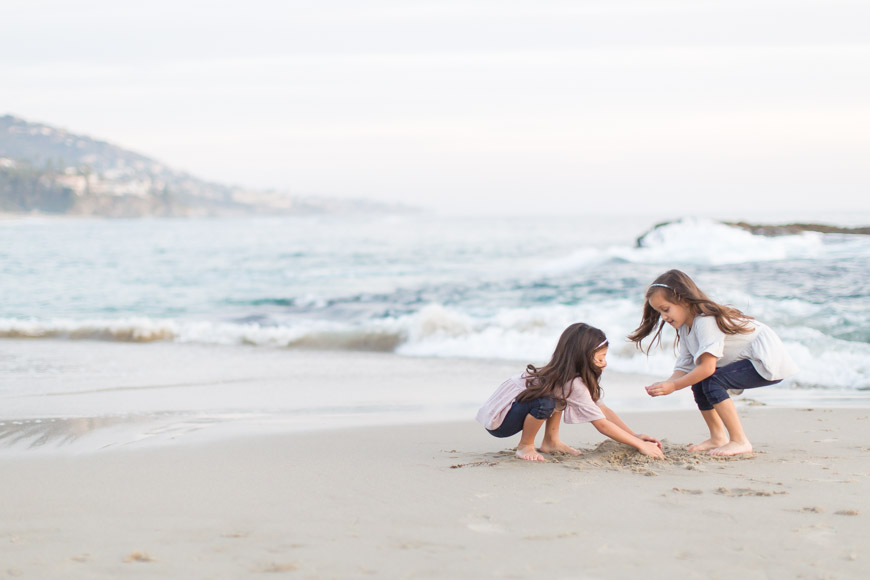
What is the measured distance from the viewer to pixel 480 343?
30.9 ft

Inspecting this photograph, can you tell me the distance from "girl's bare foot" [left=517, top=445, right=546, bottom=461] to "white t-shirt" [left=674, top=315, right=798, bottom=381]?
1002 mm

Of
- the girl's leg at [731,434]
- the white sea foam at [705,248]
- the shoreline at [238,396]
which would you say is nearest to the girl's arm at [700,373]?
the girl's leg at [731,434]

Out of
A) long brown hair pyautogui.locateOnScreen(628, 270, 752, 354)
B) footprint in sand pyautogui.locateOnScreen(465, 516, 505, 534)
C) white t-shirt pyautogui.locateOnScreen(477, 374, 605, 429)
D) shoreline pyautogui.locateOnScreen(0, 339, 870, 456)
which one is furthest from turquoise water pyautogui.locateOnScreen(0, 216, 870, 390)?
footprint in sand pyautogui.locateOnScreen(465, 516, 505, 534)

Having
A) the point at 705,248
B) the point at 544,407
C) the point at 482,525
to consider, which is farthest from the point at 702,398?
the point at 705,248

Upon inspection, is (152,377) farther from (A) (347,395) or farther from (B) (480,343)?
(B) (480,343)

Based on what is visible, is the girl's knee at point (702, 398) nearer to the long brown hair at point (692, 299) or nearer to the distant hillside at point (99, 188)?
the long brown hair at point (692, 299)

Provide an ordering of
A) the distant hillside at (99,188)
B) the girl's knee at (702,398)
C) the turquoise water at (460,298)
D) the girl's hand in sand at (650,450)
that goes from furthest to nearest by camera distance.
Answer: the distant hillside at (99,188) < the turquoise water at (460,298) < the girl's knee at (702,398) < the girl's hand in sand at (650,450)

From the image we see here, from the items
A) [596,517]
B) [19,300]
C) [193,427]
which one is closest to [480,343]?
[193,427]

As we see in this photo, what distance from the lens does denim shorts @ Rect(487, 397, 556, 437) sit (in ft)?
13.1

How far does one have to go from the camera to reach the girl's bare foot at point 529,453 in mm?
3974

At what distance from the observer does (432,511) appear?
10.2 feet

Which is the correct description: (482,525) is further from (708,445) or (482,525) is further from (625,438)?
(708,445)

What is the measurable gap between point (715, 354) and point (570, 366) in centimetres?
83

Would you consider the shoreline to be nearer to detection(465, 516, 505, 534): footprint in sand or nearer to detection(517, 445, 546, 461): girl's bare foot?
detection(517, 445, 546, 461): girl's bare foot
